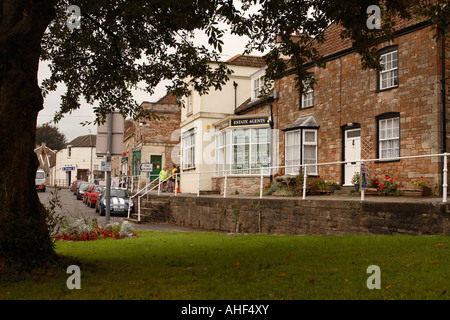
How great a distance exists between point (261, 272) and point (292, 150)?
15.5m

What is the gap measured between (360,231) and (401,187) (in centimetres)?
497

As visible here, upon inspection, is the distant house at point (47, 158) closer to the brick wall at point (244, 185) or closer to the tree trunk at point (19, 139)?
the brick wall at point (244, 185)

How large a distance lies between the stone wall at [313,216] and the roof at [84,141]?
2451 inches

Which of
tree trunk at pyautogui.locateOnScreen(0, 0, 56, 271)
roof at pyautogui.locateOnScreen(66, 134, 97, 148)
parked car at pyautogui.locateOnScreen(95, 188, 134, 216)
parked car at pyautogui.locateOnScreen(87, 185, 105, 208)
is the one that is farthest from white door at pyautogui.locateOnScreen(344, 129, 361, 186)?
roof at pyautogui.locateOnScreen(66, 134, 97, 148)

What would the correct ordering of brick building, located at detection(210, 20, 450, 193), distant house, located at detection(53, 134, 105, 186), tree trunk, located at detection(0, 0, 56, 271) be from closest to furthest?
tree trunk, located at detection(0, 0, 56, 271) < brick building, located at detection(210, 20, 450, 193) < distant house, located at detection(53, 134, 105, 186)

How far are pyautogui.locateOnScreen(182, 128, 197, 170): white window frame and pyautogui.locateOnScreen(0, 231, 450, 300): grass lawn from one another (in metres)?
21.5

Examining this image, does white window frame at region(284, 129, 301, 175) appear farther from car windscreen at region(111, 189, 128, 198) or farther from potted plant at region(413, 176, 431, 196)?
car windscreen at region(111, 189, 128, 198)

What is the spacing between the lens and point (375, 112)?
18000mm

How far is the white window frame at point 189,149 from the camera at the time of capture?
31.3 m

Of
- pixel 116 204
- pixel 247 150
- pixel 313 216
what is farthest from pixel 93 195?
pixel 313 216

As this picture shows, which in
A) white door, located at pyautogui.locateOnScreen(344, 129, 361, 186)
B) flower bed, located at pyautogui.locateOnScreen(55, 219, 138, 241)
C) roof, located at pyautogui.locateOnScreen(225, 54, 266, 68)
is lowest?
flower bed, located at pyautogui.locateOnScreen(55, 219, 138, 241)

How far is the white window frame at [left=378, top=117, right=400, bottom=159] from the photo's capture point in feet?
56.3

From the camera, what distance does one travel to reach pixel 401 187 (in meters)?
16.0
